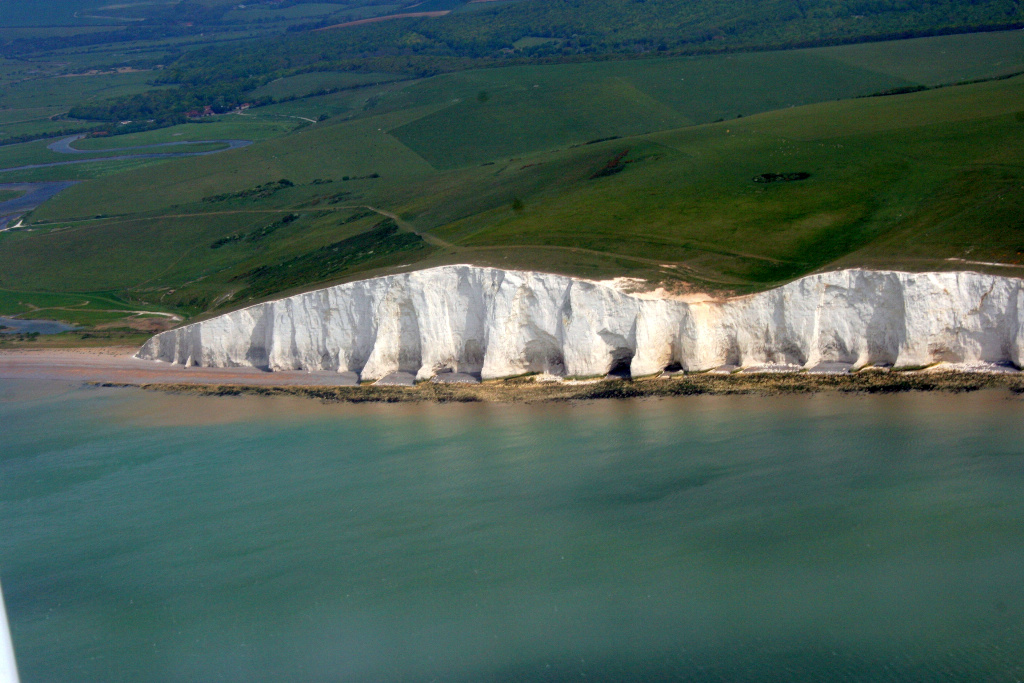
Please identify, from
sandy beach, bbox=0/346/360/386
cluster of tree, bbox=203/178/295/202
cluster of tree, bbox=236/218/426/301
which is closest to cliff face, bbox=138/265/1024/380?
sandy beach, bbox=0/346/360/386

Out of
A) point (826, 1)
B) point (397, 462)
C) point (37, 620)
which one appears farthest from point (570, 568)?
point (826, 1)

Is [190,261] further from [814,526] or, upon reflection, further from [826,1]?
[826,1]

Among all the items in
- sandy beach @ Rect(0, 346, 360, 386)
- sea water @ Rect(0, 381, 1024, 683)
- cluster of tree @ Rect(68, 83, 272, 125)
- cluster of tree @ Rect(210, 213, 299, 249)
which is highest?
cluster of tree @ Rect(68, 83, 272, 125)

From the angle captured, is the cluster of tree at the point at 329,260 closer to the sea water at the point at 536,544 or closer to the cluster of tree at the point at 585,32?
the sea water at the point at 536,544

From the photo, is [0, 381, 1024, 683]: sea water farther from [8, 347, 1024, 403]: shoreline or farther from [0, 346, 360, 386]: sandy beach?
[0, 346, 360, 386]: sandy beach

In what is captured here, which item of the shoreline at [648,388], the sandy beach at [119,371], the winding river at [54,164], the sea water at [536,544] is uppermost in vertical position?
the winding river at [54,164]

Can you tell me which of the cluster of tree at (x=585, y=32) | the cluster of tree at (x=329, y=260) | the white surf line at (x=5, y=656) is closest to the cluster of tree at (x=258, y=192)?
the cluster of tree at (x=329, y=260)
